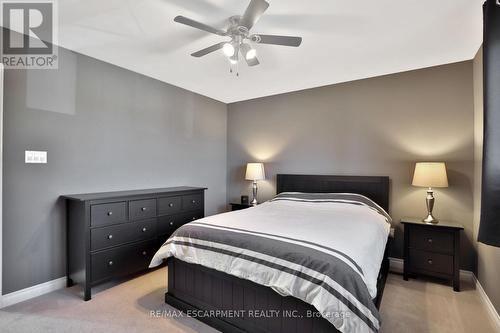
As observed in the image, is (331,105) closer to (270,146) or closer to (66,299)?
(270,146)

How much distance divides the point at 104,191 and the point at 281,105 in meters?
2.92

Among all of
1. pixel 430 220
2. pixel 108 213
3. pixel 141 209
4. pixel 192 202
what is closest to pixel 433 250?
pixel 430 220

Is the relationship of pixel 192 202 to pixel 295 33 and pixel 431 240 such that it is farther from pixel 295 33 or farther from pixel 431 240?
pixel 431 240

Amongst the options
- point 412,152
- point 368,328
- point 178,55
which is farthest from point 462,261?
point 178,55

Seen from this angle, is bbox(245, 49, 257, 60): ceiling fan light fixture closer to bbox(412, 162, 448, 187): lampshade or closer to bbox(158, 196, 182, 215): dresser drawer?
bbox(158, 196, 182, 215): dresser drawer

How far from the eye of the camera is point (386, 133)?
3.35 meters

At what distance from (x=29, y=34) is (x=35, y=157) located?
1.19 m

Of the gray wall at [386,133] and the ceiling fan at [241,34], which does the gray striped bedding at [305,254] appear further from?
the ceiling fan at [241,34]

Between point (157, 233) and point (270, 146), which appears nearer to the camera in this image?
point (157, 233)

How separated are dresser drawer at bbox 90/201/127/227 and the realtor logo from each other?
5.08 feet

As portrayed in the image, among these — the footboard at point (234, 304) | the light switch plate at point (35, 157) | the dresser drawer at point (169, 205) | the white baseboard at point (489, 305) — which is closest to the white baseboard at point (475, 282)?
the white baseboard at point (489, 305)

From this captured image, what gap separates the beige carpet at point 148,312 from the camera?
200 cm

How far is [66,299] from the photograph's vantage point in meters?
2.42

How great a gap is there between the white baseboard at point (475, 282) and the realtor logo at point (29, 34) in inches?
172
